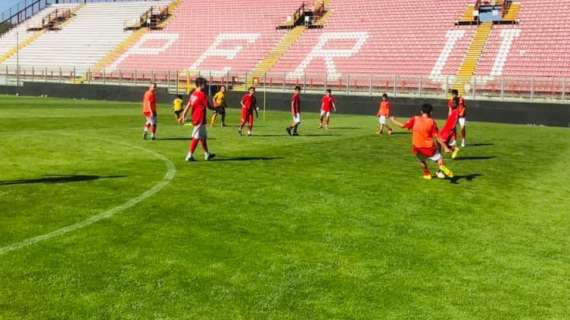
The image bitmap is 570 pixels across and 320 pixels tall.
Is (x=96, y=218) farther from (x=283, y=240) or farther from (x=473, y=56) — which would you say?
(x=473, y=56)

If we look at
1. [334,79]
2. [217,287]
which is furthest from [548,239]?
[334,79]

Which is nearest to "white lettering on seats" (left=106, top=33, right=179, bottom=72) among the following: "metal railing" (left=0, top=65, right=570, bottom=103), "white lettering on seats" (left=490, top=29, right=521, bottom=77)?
"metal railing" (left=0, top=65, right=570, bottom=103)

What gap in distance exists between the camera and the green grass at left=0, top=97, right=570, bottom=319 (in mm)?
5527

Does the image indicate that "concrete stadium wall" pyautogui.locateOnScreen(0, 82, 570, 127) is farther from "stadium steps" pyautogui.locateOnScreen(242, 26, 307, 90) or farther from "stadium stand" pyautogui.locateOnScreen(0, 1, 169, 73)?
"stadium stand" pyautogui.locateOnScreen(0, 1, 169, 73)

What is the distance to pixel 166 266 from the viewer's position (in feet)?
21.1

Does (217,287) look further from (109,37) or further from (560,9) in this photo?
(109,37)

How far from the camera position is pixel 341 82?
39125 millimetres

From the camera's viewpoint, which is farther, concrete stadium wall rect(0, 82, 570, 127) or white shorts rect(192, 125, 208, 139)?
concrete stadium wall rect(0, 82, 570, 127)

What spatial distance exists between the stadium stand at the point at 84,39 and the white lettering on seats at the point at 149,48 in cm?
281

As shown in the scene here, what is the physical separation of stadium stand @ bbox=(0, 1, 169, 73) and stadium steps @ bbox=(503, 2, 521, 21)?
35.5 m

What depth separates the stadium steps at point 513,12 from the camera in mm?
41094

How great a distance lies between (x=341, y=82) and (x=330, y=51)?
6.81m

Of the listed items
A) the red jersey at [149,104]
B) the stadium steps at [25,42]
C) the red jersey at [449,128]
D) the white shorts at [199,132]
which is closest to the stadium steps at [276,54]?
the red jersey at [149,104]

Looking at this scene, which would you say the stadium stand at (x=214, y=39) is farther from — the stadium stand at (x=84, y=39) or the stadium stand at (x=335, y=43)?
the stadium stand at (x=84, y=39)
